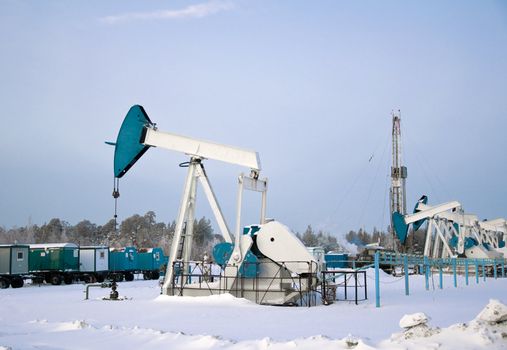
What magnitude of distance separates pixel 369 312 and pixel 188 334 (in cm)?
611

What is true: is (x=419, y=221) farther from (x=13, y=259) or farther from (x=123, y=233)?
(x=123, y=233)

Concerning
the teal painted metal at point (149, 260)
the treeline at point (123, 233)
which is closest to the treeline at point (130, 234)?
the treeline at point (123, 233)

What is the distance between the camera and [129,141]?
773 inches

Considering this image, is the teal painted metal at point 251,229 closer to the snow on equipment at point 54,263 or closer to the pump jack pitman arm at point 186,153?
the pump jack pitman arm at point 186,153

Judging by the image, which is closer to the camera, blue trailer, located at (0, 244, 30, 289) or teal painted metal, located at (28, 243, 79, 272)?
blue trailer, located at (0, 244, 30, 289)

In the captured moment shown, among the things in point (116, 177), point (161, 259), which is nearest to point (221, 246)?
point (116, 177)

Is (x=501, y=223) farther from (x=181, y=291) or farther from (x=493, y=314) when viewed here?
(x=493, y=314)

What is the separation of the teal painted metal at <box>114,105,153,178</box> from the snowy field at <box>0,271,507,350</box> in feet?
15.3

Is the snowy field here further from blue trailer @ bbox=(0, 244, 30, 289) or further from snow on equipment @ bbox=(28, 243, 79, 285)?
snow on equipment @ bbox=(28, 243, 79, 285)

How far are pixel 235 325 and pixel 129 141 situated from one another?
9488mm

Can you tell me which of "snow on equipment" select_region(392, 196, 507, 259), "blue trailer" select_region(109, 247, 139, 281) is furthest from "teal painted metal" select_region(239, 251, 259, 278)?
"snow on equipment" select_region(392, 196, 507, 259)

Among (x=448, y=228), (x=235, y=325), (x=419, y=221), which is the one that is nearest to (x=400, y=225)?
(x=419, y=221)

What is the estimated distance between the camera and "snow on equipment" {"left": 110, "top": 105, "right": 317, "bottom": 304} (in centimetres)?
1759

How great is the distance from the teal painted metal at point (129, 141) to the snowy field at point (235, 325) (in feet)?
15.3
